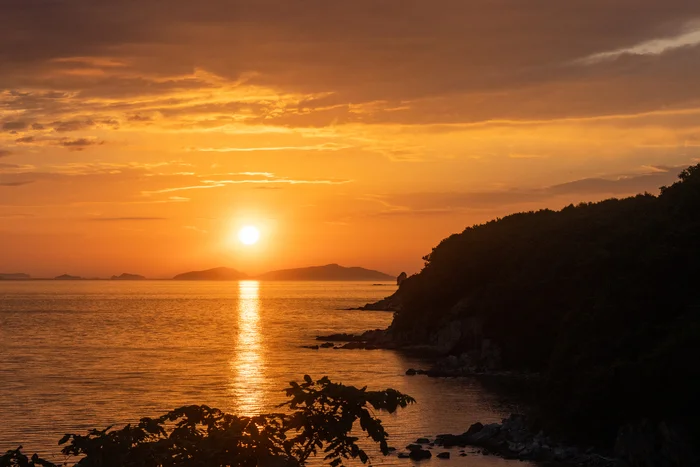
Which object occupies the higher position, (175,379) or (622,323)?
(622,323)

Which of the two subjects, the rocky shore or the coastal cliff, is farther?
the rocky shore

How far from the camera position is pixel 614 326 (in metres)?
51.5

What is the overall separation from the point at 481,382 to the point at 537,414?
29981mm

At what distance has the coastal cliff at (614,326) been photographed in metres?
44.2

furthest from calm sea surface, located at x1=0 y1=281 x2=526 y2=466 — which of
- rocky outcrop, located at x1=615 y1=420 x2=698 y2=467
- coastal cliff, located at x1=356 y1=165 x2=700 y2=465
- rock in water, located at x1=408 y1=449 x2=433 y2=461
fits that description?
coastal cliff, located at x1=356 y1=165 x2=700 y2=465

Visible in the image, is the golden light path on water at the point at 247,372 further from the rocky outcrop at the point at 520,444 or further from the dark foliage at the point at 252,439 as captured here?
the dark foliage at the point at 252,439

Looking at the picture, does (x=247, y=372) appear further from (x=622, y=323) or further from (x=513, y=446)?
(x=622, y=323)

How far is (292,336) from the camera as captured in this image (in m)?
145

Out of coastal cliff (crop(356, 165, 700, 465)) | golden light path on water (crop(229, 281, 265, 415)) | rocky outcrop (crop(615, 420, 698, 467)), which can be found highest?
coastal cliff (crop(356, 165, 700, 465))

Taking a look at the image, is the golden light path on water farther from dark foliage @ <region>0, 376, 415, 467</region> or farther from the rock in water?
dark foliage @ <region>0, 376, 415, 467</region>

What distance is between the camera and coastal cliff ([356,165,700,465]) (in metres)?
44.2

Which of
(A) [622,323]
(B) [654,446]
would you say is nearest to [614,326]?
(A) [622,323]

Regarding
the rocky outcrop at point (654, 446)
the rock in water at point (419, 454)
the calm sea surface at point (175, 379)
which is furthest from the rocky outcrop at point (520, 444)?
the rock in water at point (419, 454)

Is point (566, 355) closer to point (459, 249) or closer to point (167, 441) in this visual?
point (167, 441)
